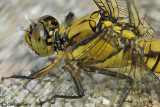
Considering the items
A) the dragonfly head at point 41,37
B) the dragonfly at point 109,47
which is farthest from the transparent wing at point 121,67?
the dragonfly head at point 41,37

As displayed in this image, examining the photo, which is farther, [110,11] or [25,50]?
[25,50]

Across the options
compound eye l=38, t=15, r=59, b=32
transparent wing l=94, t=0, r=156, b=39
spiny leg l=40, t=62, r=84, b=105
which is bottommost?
spiny leg l=40, t=62, r=84, b=105

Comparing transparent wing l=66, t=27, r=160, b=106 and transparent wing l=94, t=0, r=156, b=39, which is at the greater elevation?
transparent wing l=94, t=0, r=156, b=39

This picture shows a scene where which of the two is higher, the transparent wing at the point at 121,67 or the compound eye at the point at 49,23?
the compound eye at the point at 49,23

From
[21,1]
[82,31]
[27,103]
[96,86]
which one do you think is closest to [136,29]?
[82,31]

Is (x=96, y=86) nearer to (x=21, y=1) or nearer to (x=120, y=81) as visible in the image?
(x=120, y=81)

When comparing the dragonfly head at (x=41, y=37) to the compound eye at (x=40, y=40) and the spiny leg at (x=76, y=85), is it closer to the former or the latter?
the compound eye at (x=40, y=40)

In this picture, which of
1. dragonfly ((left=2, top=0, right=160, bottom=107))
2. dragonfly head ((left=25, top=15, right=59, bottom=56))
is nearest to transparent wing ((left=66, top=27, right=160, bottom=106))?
dragonfly ((left=2, top=0, right=160, bottom=107))

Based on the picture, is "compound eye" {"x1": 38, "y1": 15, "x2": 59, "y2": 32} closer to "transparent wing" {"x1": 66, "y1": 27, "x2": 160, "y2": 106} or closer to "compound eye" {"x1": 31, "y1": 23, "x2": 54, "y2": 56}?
"compound eye" {"x1": 31, "y1": 23, "x2": 54, "y2": 56}

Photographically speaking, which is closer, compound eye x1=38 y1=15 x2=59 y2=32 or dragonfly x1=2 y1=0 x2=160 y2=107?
dragonfly x1=2 y1=0 x2=160 y2=107
